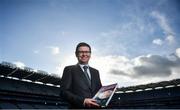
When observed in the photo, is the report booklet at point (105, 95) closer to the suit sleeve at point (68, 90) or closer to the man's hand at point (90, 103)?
the man's hand at point (90, 103)

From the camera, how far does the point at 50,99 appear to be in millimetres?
48688

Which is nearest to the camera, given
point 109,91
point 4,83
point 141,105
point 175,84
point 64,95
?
point 109,91

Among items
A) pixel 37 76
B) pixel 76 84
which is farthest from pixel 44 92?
pixel 76 84

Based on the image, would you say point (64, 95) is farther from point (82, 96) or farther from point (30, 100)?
point (30, 100)

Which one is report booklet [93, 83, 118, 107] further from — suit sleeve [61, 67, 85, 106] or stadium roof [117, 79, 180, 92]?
stadium roof [117, 79, 180, 92]

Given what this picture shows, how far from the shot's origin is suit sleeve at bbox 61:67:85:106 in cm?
367

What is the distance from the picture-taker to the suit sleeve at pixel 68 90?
367 centimetres

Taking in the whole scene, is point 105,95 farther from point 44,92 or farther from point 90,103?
point 44,92

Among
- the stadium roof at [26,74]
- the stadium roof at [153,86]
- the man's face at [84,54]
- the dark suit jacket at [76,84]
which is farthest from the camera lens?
the stadium roof at [153,86]

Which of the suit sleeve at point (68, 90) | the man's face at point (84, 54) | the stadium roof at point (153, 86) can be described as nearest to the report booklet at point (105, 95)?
the suit sleeve at point (68, 90)

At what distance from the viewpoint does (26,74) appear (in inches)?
1772

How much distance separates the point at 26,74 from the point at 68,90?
141ft

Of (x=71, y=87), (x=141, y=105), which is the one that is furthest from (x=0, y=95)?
(x=71, y=87)

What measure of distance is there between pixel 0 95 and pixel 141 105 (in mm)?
29243
